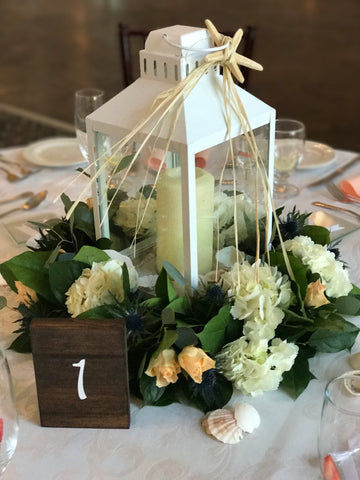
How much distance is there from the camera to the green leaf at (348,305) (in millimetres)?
1010

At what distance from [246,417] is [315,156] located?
1044mm

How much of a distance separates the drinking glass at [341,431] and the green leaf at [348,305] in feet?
0.92

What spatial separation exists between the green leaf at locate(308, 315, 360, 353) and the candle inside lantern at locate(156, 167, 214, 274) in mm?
205

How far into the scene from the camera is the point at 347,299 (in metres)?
1.01

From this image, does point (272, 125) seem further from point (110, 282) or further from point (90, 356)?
point (90, 356)

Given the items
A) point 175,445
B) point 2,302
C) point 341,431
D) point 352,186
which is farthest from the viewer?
point 352,186

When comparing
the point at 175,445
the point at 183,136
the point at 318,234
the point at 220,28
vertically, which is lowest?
the point at 220,28

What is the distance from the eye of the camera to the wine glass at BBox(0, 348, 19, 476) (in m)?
0.73

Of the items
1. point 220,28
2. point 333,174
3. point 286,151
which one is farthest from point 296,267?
point 220,28

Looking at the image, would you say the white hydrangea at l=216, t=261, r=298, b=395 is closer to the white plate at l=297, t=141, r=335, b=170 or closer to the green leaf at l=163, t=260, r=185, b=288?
the green leaf at l=163, t=260, r=185, b=288

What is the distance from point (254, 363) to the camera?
0.88 meters

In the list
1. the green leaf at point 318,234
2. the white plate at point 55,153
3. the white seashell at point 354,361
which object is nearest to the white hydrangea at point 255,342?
the white seashell at point 354,361

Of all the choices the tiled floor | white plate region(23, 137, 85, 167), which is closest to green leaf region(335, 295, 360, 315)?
white plate region(23, 137, 85, 167)

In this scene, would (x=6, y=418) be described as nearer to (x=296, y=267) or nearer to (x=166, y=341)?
→ (x=166, y=341)
